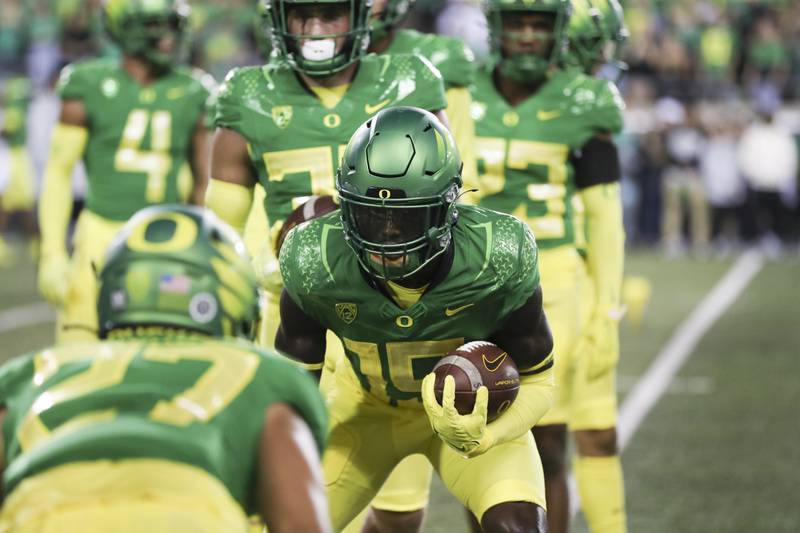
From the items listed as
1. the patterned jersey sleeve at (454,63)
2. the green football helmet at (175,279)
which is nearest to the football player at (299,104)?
the patterned jersey sleeve at (454,63)

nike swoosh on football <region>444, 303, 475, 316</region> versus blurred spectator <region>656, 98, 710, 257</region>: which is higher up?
nike swoosh on football <region>444, 303, 475, 316</region>

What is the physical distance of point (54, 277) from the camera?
593cm

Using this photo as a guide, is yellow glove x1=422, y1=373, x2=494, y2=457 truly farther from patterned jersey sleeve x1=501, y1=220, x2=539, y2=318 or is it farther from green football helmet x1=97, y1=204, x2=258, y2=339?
green football helmet x1=97, y1=204, x2=258, y2=339

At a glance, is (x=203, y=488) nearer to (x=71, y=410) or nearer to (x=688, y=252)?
(x=71, y=410)

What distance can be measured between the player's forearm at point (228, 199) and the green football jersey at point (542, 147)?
3.19 feet

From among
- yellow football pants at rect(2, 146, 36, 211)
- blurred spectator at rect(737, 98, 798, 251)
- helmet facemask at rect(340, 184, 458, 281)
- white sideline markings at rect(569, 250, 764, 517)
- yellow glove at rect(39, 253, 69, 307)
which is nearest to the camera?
helmet facemask at rect(340, 184, 458, 281)

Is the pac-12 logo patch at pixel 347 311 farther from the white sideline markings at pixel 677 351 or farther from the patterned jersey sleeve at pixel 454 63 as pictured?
the white sideline markings at pixel 677 351

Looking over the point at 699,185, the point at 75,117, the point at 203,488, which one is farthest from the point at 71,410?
the point at 699,185

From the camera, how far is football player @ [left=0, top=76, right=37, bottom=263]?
567 inches

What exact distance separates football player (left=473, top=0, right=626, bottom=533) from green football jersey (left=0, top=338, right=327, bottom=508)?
247 cm

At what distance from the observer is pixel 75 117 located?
6.16 meters

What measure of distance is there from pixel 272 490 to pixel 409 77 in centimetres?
215

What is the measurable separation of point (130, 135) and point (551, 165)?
6.81ft

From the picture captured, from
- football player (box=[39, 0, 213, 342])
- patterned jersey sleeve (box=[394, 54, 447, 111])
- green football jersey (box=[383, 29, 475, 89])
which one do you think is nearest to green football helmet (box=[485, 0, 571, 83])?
green football jersey (box=[383, 29, 475, 89])
